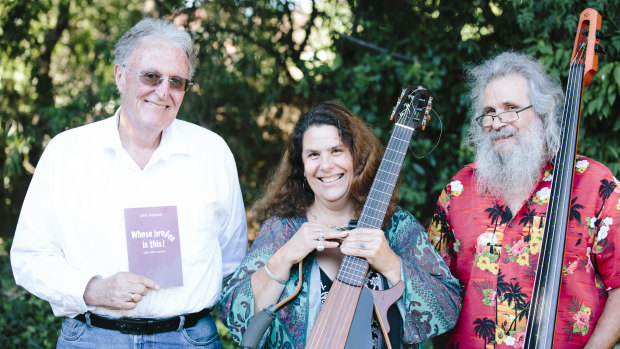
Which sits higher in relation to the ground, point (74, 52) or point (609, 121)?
point (609, 121)

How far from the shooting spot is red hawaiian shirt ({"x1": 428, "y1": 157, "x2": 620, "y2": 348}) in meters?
2.21

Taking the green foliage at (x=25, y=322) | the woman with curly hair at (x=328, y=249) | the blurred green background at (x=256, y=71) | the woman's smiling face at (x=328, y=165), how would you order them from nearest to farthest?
1. the woman with curly hair at (x=328, y=249)
2. the woman's smiling face at (x=328, y=165)
3. the blurred green background at (x=256, y=71)
4. the green foliage at (x=25, y=322)

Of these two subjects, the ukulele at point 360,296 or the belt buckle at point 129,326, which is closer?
the ukulele at point 360,296

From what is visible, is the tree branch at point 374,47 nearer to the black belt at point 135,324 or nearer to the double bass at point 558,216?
the double bass at point 558,216

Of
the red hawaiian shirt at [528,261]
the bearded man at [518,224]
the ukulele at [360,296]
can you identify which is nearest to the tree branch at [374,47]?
the bearded man at [518,224]

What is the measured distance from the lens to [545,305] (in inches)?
76.9

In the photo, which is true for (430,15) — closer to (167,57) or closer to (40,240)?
(167,57)

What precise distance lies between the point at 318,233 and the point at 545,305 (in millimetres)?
846

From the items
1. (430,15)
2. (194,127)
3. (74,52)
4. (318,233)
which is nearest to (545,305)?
(318,233)

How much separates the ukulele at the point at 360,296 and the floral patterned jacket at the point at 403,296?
131 mm

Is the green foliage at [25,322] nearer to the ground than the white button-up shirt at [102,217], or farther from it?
nearer to the ground

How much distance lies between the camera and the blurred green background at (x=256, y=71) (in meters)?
4.32

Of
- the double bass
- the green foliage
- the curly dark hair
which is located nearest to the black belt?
the curly dark hair

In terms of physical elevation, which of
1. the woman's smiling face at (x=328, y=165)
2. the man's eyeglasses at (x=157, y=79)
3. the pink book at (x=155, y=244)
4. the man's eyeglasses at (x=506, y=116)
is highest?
the man's eyeglasses at (x=506, y=116)
